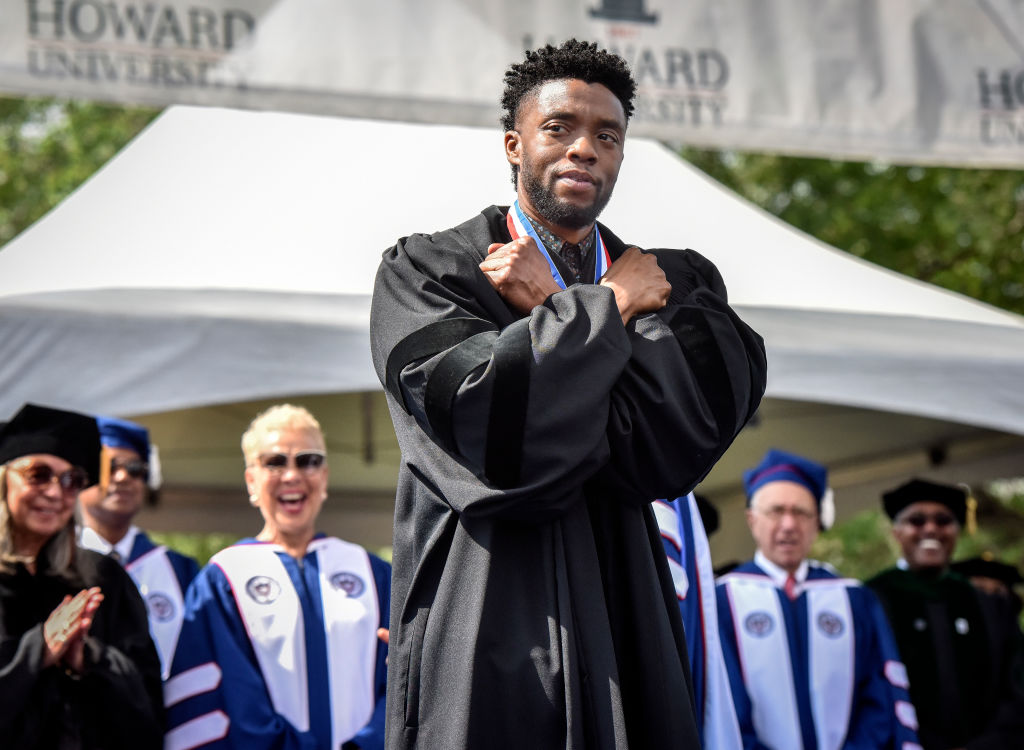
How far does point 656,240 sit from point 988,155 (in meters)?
1.51

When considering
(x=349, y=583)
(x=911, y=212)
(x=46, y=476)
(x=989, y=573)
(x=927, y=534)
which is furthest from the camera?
(x=911, y=212)

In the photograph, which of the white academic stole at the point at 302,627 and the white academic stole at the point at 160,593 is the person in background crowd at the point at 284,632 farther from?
the white academic stole at the point at 160,593

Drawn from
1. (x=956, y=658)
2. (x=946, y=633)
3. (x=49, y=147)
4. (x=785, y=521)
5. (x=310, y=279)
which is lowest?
(x=956, y=658)

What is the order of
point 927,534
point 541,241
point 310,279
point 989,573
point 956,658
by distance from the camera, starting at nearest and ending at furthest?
1. point 541,241
2. point 310,279
3. point 956,658
4. point 927,534
5. point 989,573

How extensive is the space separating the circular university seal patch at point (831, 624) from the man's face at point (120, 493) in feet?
9.36

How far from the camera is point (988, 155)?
574cm

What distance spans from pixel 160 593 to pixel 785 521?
2.60m

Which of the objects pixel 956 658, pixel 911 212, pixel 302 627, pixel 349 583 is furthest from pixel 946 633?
pixel 911 212

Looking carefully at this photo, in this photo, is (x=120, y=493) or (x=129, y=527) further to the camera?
(x=129, y=527)

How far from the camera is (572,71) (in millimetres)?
2262

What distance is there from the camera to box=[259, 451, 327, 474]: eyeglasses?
15.0ft

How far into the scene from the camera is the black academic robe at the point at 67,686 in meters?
3.95

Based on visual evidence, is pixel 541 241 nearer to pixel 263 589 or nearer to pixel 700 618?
pixel 700 618

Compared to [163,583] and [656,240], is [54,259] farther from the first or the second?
[656,240]
